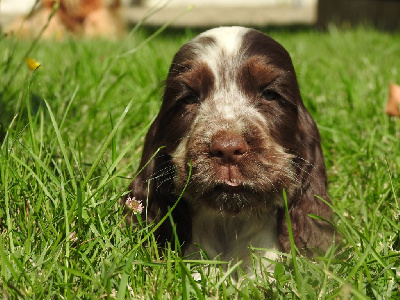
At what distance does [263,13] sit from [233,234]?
14692mm

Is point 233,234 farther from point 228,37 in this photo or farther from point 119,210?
point 228,37

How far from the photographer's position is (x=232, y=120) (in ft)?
8.10

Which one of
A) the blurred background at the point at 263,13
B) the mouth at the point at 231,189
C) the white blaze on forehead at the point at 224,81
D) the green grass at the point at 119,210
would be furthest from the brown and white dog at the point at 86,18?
the mouth at the point at 231,189

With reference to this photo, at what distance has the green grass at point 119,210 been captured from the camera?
6.55 feet

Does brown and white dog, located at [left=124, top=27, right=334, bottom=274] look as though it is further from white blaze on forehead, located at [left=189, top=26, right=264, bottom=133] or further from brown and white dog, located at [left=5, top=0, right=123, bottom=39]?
brown and white dog, located at [left=5, top=0, right=123, bottom=39]

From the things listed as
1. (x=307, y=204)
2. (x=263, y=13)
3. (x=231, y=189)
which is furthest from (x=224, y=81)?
(x=263, y=13)

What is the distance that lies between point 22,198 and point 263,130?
1.02m

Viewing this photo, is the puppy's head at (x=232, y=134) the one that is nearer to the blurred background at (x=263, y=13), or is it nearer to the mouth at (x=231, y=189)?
the mouth at (x=231, y=189)

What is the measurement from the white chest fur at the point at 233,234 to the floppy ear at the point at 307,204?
69 mm

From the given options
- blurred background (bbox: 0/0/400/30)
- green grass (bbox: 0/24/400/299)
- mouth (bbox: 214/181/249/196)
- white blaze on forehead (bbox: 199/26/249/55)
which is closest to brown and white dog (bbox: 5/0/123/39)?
blurred background (bbox: 0/0/400/30)

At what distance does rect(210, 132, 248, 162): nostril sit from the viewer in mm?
2238

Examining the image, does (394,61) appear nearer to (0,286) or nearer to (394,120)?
(394,120)

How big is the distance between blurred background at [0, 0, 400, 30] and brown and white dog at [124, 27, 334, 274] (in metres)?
1.00

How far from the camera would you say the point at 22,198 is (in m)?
2.49
